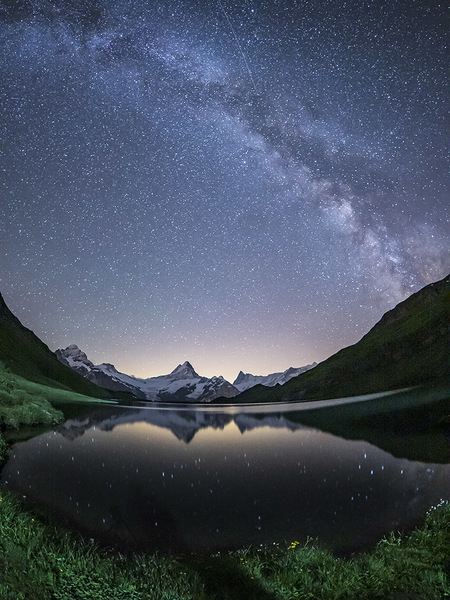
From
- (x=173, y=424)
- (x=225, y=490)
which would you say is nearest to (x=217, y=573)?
(x=225, y=490)

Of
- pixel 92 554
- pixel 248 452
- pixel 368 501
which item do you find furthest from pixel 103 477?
pixel 368 501

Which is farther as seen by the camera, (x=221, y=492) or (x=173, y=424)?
(x=173, y=424)

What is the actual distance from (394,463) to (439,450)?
8.69 m

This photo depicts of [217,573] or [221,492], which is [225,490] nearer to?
[221,492]

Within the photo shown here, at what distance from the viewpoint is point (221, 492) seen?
686 inches

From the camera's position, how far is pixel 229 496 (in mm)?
16781

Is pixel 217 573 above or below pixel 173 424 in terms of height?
above

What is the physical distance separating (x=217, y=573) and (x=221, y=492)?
8.41m

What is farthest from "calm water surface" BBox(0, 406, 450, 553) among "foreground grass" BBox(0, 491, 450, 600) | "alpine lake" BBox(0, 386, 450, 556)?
"foreground grass" BBox(0, 491, 450, 600)

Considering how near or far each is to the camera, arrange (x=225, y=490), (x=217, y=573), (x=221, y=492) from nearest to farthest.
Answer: (x=217, y=573) < (x=221, y=492) < (x=225, y=490)

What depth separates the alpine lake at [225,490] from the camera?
1250 cm

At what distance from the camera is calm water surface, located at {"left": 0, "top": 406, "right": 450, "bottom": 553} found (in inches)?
495

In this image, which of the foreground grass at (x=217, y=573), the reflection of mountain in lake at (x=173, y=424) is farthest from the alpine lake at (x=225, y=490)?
the reflection of mountain in lake at (x=173, y=424)

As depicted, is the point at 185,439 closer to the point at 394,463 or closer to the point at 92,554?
the point at 394,463
